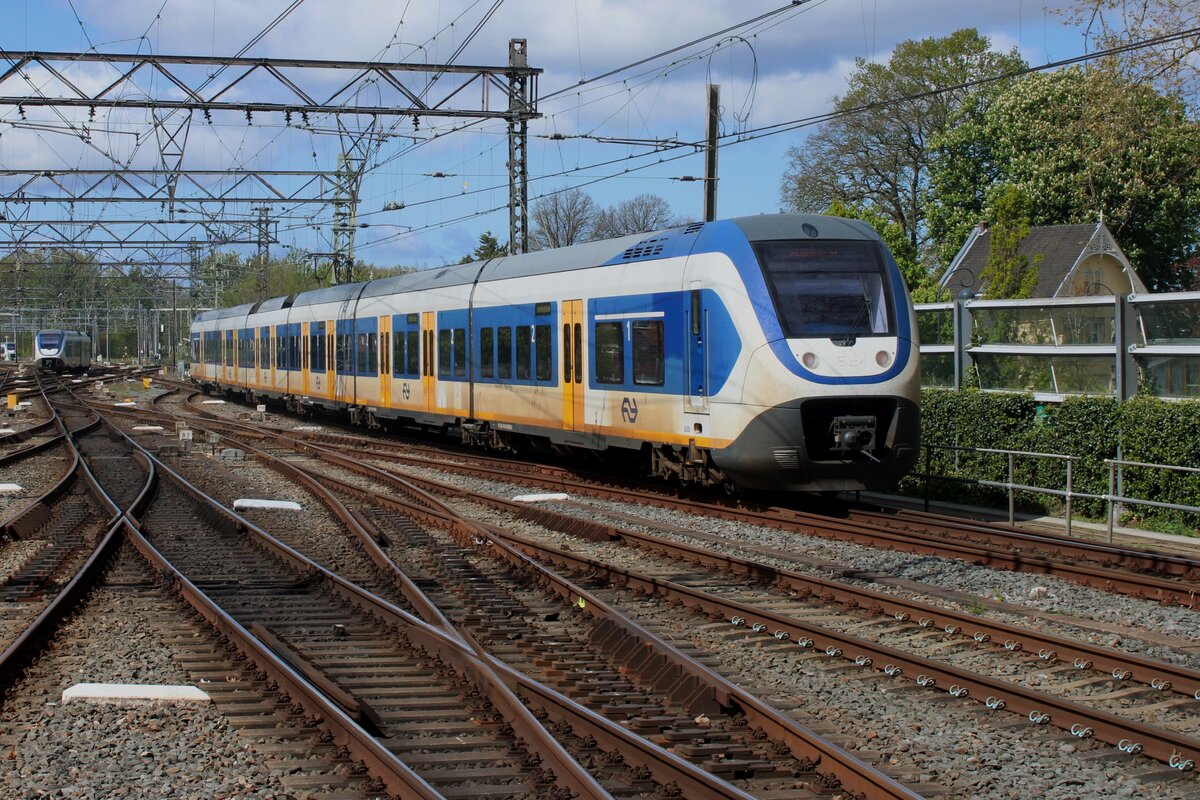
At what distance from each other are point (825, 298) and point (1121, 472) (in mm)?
4188

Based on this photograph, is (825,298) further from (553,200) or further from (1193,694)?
(553,200)

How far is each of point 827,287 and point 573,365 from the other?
460cm

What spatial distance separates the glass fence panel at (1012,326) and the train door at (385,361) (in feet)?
40.2

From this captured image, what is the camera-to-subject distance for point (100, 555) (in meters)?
11.4

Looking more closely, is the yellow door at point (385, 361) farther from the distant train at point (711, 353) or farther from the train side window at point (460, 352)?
the distant train at point (711, 353)

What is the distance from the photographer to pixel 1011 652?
771 centimetres

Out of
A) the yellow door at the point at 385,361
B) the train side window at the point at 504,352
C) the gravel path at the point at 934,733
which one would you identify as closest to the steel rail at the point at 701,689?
the gravel path at the point at 934,733

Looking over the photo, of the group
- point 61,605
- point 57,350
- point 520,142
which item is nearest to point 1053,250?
point 520,142

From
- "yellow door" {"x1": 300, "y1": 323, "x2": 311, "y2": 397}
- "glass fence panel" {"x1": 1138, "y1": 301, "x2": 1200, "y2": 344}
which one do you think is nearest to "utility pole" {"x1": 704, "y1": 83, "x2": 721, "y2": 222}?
"glass fence panel" {"x1": 1138, "y1": 301, "x2": 1200, "y2": 344}

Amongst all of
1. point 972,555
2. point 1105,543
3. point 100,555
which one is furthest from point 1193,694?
point 100,555

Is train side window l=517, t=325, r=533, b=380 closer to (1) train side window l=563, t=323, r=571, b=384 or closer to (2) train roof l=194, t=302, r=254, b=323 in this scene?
(1) train side window l=563, t=323, r=571, b=384

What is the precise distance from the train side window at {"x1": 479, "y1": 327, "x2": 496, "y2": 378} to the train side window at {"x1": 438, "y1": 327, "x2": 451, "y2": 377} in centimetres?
165

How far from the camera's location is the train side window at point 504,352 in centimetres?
1888

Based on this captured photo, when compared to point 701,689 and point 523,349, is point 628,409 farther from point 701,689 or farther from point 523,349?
point 701,689
